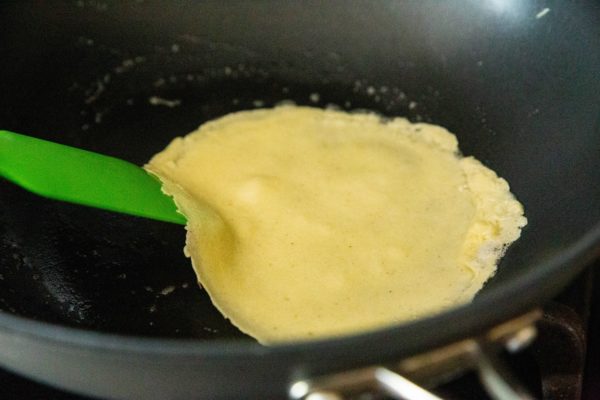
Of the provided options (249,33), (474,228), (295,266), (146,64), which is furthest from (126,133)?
(474,228)

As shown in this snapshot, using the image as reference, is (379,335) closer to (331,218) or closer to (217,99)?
(331,218)

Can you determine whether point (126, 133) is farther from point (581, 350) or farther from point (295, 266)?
point (581, 350)

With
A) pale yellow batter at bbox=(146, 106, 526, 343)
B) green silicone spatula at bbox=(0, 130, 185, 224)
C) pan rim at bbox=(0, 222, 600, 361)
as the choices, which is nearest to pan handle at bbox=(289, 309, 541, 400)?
pan rim at bbox=(0, 222, 600, 361)

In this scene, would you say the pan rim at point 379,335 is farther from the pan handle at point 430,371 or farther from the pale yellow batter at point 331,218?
the pale yellow batter at point 331,218

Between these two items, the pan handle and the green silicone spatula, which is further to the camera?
the green silicone spatula

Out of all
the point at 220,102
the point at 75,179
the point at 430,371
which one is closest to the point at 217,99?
the point at 220,102

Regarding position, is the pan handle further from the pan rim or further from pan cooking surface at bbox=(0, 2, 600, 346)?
pan cooking surface at bbox=(0, 2, 600, 346)

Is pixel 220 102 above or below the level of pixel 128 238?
above

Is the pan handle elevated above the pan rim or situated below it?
below
